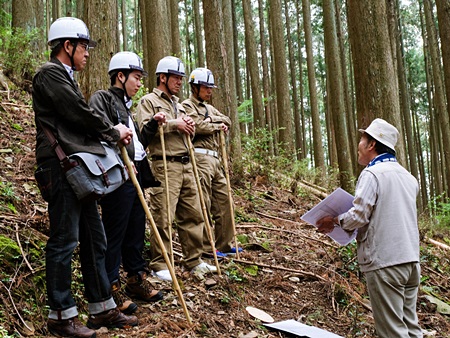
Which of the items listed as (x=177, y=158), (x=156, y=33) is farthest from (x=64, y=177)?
(x=156, y=33)

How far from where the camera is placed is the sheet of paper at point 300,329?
14.5 ft

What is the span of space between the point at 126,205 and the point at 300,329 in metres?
A: 2.13

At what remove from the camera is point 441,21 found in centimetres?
1080

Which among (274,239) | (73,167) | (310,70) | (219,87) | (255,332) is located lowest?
(255,332)

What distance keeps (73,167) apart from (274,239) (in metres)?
4.72

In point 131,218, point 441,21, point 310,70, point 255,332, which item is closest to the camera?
point 255,332

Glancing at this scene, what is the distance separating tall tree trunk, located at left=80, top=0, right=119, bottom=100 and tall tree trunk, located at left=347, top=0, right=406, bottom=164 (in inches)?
138

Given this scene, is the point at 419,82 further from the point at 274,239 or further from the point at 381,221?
the point at 381,221

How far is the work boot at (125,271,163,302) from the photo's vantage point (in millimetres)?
4637

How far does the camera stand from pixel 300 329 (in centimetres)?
459

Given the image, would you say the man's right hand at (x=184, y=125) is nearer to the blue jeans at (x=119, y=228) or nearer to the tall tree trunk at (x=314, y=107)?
the blue jeans at (x=119, y=228)

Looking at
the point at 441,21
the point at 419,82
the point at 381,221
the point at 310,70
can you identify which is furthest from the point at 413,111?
the point at 381,221

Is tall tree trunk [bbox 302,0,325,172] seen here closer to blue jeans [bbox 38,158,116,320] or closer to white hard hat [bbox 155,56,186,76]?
white hard hat [bbox 155,56,186,76]

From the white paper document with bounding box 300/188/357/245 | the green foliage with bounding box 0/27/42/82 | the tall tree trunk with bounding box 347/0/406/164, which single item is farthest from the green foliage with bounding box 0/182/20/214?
the green foliage with bounding box 0/27/42/82
